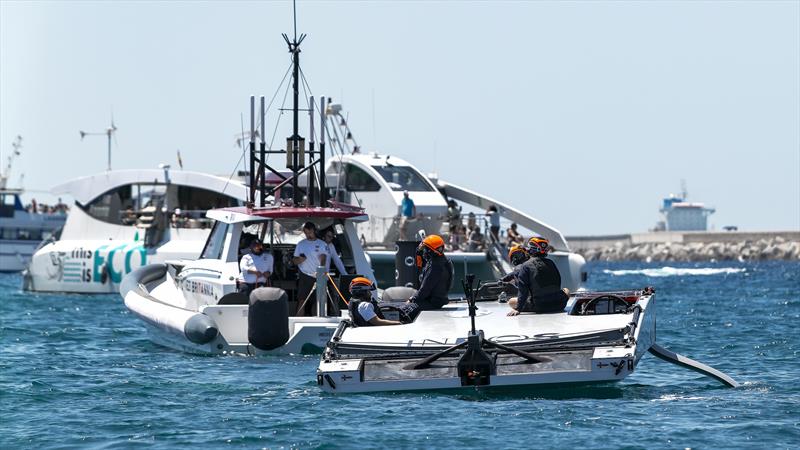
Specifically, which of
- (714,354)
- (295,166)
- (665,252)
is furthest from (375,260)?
(665,252)

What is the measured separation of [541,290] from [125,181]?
111 ft

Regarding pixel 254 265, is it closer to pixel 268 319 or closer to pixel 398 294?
pixel 398 294

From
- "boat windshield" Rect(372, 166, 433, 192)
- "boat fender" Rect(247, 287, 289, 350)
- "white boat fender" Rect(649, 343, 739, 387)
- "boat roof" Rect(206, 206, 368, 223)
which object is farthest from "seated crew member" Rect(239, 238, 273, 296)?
"boat windshield" Rect(372, 166, 433, 192)

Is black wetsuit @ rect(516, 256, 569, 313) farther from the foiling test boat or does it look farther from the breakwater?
the breakwater

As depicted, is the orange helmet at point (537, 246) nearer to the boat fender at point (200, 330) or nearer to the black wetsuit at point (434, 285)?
the black wetsuit at point (434, 285)

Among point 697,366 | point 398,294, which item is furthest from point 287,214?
point 697,366

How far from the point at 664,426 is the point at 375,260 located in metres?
23.5

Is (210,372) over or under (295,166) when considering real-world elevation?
under

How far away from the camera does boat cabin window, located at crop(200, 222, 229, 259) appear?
22656mm

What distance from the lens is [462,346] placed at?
14703mm

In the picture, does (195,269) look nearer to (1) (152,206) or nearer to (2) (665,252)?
(1) (152,206)

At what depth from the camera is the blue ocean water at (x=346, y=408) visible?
1266cm

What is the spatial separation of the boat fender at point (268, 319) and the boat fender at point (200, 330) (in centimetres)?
78

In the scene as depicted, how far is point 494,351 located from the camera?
14.8 metres
